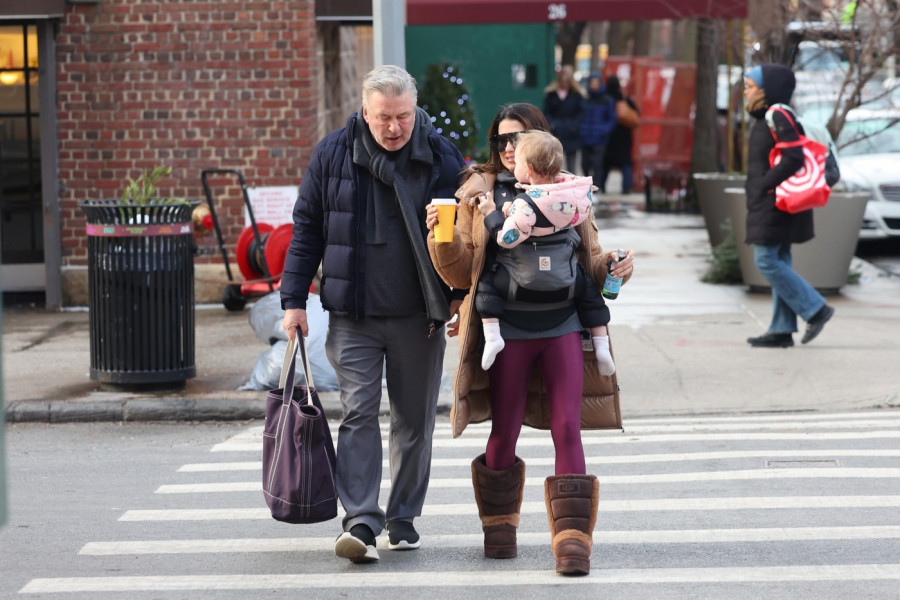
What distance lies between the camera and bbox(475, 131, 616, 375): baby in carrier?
524 centimetres

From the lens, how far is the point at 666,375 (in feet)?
32.2

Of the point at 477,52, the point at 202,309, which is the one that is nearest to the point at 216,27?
the point at 202,309

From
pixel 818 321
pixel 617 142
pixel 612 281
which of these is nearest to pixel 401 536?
pixel 612 281

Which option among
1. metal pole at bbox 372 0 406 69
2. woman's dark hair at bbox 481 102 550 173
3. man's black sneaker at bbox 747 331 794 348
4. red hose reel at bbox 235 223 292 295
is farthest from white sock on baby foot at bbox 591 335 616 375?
red hose reel at bbox 235 223 292 295

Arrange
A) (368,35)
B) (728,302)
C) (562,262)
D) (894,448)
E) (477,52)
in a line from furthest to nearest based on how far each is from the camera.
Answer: (477,52), (368,35), (728,302), (894,448), (562,262)

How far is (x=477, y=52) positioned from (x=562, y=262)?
1801cm

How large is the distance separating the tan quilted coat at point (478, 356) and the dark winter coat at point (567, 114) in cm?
1655

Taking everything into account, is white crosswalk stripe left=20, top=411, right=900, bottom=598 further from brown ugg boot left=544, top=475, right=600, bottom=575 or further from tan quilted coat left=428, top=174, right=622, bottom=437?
tan quilted coat left=428, top=174, right=622, bottom=437

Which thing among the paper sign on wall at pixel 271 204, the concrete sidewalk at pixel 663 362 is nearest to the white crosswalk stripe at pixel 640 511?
the concrete sidewalk at pixel 663 362

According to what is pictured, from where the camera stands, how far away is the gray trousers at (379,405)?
5.62 metres

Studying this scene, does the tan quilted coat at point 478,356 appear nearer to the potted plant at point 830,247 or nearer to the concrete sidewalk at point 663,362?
the concrete sidewalk at point 663,362

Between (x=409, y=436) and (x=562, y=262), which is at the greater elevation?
(x=562, y=262)

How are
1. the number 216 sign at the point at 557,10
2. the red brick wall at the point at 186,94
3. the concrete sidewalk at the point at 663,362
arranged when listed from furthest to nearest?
the number 216 sign at the point at 557,10 → the red brick wall at the point at 186,94 → the concrete sidewalk at the point at 663,362

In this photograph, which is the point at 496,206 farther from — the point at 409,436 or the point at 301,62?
the point at 301,62
